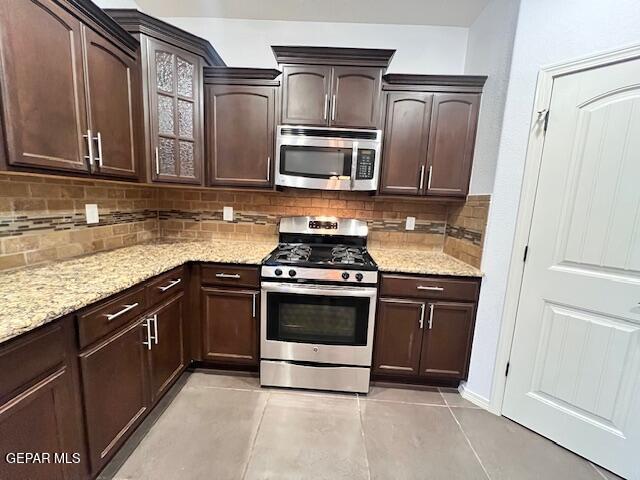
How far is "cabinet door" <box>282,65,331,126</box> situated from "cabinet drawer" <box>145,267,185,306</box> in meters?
1.39

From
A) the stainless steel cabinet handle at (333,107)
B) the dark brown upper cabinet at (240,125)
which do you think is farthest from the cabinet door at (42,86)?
the stainless steel cabinet handle at (333,107)

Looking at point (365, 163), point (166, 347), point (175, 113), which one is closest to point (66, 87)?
point (175, 113)

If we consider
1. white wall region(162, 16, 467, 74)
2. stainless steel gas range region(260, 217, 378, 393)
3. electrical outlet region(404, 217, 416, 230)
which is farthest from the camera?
electrical outlet region(404, 217, 416, 230)

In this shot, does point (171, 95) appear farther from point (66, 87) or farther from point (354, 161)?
point (354, 161)

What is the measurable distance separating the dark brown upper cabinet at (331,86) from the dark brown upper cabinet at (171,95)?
0.64 m

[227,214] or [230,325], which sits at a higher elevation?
[227,214]

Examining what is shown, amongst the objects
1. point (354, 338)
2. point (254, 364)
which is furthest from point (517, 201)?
point (254, 364)

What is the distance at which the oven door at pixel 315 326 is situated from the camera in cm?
199

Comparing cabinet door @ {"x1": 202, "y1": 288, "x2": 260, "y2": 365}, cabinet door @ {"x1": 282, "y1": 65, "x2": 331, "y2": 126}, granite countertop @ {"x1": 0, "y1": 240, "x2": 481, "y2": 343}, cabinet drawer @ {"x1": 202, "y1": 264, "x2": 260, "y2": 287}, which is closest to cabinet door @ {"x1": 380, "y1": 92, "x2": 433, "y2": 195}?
cabinet door @ {"x1": 282, "y1": 65, "x2": 331, "y2": 126}

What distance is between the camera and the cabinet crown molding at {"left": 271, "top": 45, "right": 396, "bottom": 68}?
6.69ft

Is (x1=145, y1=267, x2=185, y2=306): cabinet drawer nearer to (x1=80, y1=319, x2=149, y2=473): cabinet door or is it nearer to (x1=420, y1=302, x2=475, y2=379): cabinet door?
(x1=80, y1=319, x2=149, y2=473): cabinet door

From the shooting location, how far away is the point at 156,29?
1842mm

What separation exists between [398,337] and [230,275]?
1337 millimetres

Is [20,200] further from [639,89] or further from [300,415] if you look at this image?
[639,89]
